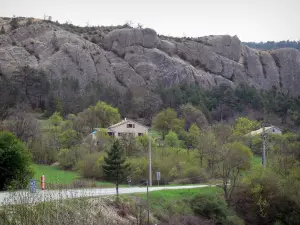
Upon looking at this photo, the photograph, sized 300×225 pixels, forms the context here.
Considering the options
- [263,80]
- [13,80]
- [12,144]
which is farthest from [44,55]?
[12,144]

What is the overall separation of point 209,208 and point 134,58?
72268 mm

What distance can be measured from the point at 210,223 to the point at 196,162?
1770cm

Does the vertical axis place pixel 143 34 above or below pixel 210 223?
above

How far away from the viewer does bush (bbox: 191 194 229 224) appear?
115 ft

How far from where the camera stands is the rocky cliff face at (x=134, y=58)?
98562 millimetres

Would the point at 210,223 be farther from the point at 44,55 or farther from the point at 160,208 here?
the point at 44,55

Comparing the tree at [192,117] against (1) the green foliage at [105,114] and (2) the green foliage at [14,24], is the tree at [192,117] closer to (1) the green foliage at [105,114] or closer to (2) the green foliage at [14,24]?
(1) the green foliage at [105,114]

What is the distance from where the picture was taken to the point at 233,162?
1773 inches

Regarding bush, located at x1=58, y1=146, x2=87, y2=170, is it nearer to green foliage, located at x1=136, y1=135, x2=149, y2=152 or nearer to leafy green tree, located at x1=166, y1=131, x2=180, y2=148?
green foliage, located at x1=136, y1=135, x2=149, y2=152

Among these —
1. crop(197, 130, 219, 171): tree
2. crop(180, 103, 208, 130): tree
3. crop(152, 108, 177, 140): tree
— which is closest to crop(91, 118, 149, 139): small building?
crop(152, 108, 177, 140): tree

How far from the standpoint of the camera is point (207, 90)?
101 metres

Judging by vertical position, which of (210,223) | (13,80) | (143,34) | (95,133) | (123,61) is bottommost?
(210,223)

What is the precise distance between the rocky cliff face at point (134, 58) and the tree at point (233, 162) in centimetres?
5080

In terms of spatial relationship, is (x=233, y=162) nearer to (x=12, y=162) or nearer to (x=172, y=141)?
(x=172, y=141)
